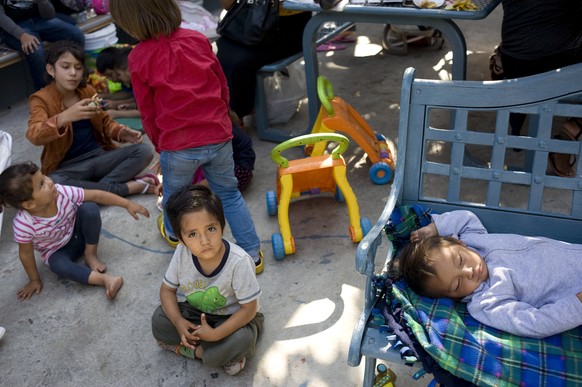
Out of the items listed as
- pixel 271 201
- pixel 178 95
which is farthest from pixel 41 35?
pixel 178 95

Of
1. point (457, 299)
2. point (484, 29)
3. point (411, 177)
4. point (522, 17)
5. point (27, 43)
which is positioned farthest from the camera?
point (484, 29)

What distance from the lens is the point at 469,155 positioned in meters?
3.82

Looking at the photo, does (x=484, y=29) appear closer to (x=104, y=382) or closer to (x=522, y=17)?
(x=522, y=17)

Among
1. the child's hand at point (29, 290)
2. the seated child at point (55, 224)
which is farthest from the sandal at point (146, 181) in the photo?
the child's hand at point (29, 290)

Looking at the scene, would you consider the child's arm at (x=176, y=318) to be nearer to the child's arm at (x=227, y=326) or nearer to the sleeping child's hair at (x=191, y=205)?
the child's arm at (x=227, y=326)

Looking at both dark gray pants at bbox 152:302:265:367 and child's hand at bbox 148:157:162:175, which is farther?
child's hand at bbox 148:157:162:175

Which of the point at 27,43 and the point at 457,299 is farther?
the point at 27,43

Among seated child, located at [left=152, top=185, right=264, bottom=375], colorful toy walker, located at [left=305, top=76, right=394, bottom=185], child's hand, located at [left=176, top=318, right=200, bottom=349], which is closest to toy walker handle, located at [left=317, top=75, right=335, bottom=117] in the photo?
colorful toy walker, located at [left=305, top=76, right=394, bottom=185]

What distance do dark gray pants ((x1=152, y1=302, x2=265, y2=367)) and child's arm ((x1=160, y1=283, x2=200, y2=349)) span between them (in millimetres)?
61

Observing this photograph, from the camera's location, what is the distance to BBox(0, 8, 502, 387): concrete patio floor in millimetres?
2566

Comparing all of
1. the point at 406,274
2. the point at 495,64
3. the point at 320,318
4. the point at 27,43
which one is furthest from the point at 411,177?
the point at 27,43

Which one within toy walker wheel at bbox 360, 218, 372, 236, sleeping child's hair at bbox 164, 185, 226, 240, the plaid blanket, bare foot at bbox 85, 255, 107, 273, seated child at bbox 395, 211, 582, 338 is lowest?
bare foot at bbox 85, 255, 107, 273

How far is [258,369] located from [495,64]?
104 inches

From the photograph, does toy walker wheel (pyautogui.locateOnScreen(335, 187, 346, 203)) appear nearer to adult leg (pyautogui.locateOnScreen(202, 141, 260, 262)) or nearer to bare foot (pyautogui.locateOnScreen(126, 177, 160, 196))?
adult leg (pyautogui.locateOnScreen(202, 141, 260, 262))
